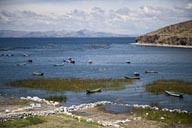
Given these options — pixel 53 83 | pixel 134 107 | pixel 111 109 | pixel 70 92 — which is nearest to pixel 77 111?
pixel 111 109

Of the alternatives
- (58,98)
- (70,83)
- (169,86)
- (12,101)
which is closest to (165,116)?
(58,98)

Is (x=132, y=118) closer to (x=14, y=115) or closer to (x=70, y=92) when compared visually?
(x=14, y=115)

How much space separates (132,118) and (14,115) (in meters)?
14.7

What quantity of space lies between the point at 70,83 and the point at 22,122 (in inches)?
1546

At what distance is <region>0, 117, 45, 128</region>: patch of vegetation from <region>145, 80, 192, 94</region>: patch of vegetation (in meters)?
33.1

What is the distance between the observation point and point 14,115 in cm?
4006

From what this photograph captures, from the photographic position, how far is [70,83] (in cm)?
7700

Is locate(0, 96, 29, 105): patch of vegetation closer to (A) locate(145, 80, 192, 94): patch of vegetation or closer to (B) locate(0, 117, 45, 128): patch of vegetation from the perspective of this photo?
(B) locate(0, 117, 45, 128): patch of vegetation

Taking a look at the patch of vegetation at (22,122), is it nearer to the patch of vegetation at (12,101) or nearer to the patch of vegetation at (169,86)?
the patch of vegetation at (12,101)

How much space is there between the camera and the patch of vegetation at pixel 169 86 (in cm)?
6912

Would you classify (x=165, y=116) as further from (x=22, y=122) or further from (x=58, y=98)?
(x=58, y=98)

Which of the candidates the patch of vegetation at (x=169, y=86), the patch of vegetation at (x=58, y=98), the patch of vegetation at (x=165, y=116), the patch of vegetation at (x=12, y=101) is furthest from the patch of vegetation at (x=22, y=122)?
the patch of vegetation at (x=169, y=86)

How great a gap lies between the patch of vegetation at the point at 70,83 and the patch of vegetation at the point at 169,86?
621cm

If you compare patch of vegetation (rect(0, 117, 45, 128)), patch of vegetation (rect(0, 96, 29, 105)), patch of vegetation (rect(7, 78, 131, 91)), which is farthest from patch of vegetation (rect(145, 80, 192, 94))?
patch of vegetation (rect(0, 117, 45, 128))
